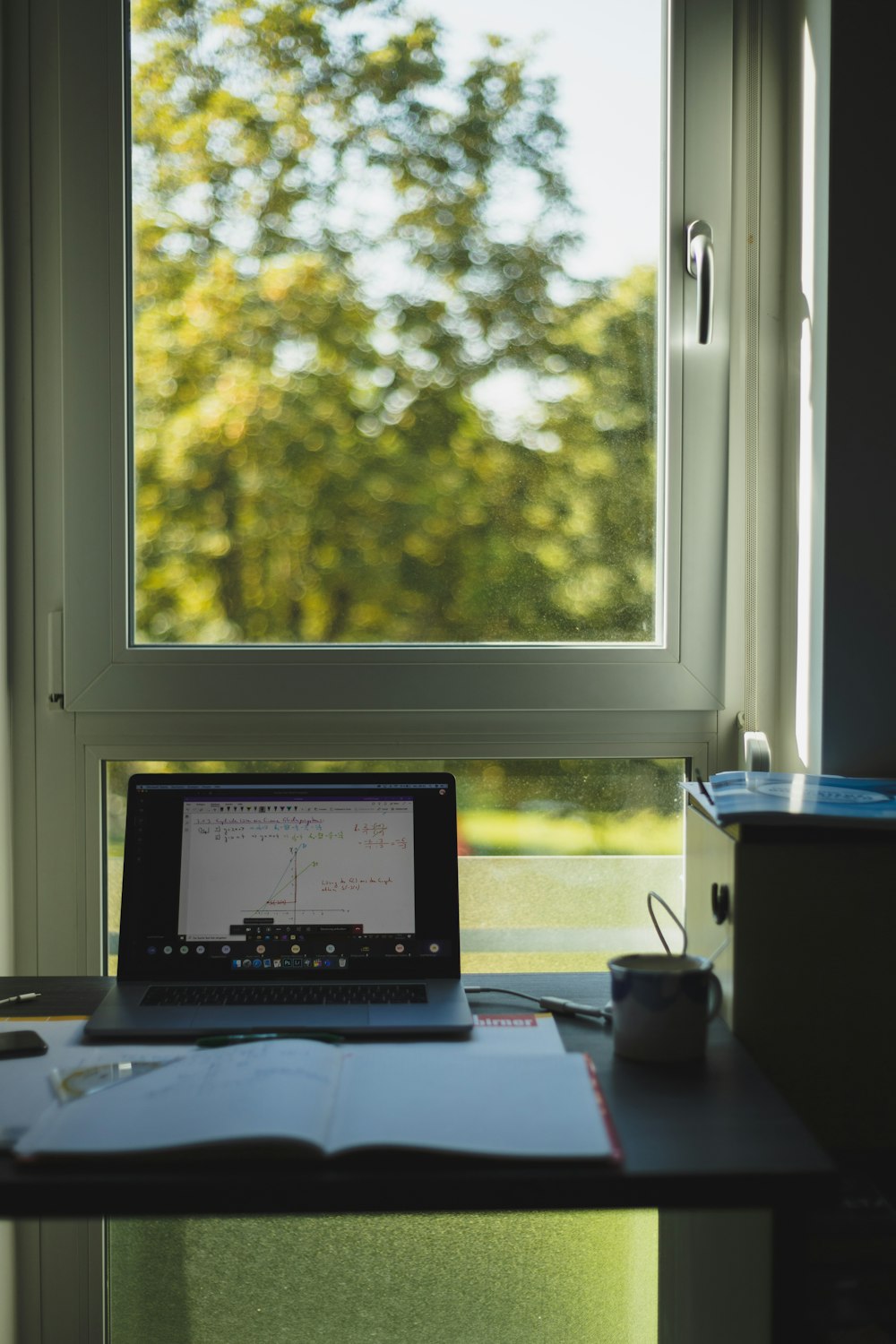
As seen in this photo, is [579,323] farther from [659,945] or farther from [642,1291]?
[642,1291]

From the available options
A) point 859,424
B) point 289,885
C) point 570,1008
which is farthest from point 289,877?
point 859,424

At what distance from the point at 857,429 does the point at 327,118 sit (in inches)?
33.3

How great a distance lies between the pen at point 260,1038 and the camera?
46.4 inches

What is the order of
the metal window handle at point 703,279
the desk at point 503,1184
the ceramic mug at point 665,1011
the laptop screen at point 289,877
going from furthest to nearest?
the metal window handle at point 703,279 < the laptop screen at point 289,877 < the ceramic mug at point 665,1011 < the desk at point 503,1184

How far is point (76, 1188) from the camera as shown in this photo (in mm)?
905

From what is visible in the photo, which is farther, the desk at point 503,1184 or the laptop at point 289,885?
the laptop at point 289,885

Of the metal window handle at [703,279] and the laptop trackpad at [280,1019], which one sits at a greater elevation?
the metal window handle at [703,279]

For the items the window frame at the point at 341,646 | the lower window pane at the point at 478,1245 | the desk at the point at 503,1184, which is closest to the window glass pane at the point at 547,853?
the lower window pane at the point at 478,1245

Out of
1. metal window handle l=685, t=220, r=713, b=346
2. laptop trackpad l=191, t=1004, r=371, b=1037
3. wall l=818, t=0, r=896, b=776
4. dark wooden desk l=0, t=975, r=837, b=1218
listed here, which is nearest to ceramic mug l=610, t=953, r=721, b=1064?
dark wooden desk l=0, t=975, r=837, b=1218

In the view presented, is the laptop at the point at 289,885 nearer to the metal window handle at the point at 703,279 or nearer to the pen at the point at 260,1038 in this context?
the pen at the point at 260,1038

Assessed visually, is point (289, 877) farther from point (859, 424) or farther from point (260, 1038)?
point (859, 424)

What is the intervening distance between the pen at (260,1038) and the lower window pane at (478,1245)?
51 centimetres

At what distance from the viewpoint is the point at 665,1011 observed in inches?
44.6

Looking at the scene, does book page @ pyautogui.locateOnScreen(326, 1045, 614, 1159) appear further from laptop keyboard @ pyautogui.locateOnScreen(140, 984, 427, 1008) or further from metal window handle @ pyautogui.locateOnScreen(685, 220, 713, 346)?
metal window handle @ pyautogui.locateOnScreen(685, 220, 713, 346)
